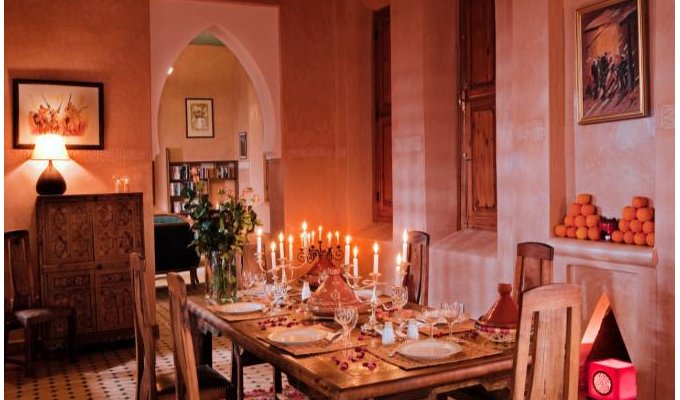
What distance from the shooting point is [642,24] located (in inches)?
157

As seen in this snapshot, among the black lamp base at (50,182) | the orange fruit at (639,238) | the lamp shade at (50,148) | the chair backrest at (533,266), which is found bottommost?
the chair backrest at (533,266)

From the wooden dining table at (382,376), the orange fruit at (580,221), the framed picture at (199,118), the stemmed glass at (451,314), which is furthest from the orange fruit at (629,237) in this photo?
the framed picture at (199,118)

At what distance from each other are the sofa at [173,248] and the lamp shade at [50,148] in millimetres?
2996

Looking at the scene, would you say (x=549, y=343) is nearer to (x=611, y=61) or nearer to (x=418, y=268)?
(x=418, y=268)

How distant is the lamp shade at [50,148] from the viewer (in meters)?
5.71

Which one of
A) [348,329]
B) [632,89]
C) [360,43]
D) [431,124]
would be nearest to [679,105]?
[348,329]

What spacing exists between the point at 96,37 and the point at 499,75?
3.61m

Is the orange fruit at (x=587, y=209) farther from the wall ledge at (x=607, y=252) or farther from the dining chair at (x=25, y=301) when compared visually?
the dining chair at (x=25, y=301)

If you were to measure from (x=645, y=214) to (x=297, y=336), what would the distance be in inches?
87.4

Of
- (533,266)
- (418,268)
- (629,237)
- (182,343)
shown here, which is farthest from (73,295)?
(629,237)

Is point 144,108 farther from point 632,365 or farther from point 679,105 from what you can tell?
point 679,105

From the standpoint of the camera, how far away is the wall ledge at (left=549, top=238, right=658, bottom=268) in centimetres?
→ 378

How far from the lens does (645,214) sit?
3904 mm

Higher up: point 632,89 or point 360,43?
point 360,43
